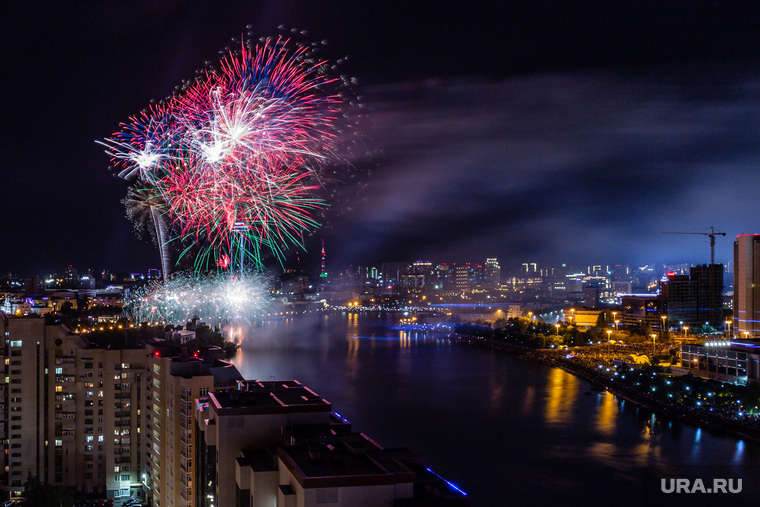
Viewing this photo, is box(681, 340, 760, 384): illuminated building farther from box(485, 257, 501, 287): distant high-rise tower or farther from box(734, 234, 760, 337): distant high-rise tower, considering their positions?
box(485, 257, 501, 287): distant high-rise tower

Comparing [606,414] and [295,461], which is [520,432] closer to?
[606,414]

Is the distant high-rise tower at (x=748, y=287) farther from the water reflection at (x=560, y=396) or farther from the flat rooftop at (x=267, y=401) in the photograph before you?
the flat rooftop at (x=267, y=401)

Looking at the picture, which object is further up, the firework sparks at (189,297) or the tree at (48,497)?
the firework sparks at (189,297)

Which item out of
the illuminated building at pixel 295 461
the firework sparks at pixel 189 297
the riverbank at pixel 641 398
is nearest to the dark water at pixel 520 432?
the riverbank at pixel 641 398

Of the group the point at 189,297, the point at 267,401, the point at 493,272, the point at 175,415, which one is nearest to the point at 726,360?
the point at 175,415

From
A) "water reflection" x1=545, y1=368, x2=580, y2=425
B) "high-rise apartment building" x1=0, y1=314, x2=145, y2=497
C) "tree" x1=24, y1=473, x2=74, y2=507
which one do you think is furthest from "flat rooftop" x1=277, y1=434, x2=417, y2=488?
"water reflection" x1=545, y1=368, x2=580, y2=425

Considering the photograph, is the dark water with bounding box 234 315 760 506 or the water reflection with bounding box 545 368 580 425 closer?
the dark water with bounding box 234 315 760 506
